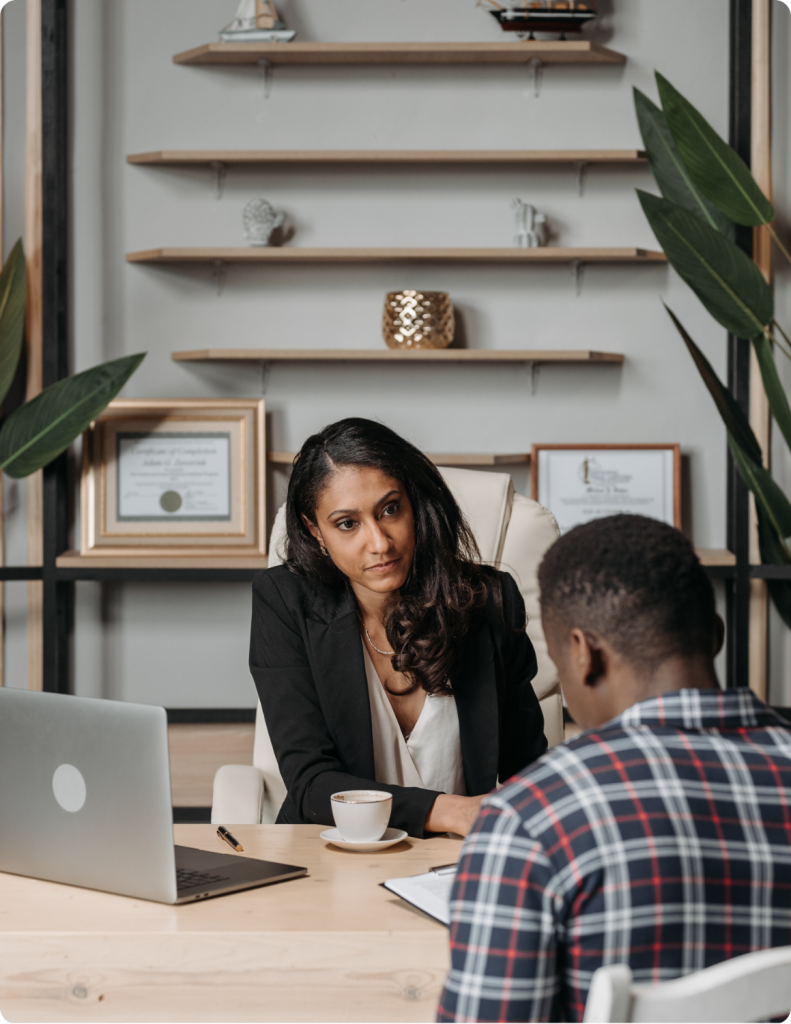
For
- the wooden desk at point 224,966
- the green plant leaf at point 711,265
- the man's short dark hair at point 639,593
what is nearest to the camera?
the man's short dark hair at point 639,593

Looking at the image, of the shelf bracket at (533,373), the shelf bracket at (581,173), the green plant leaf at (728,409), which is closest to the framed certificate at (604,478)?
the shelf bracket at (533,373)

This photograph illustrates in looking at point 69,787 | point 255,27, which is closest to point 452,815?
point 69,787

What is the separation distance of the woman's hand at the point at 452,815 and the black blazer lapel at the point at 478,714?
30cm

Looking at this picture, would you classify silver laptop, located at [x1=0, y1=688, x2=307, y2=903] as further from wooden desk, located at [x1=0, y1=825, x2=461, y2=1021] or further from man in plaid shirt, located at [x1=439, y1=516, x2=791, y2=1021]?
man in plaid shirt, located at [x1=439, y1=516, x2=791, y2=1021]

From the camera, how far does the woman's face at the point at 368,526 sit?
165cm

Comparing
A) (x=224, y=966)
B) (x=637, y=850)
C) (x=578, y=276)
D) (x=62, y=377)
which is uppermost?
(x=578, y=276)

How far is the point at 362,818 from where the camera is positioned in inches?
48.1

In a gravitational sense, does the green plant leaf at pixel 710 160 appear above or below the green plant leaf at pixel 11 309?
above

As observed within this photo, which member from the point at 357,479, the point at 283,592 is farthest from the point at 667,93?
the point at 283,592

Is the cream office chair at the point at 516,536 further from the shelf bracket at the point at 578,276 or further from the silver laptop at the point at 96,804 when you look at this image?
the shelf bracket at the point at 578,276

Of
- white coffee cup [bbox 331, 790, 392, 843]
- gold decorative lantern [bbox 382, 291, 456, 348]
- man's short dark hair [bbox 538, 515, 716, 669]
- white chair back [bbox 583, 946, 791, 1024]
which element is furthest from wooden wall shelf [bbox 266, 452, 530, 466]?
white chair back [bbox 583, 946, 791, 1024]

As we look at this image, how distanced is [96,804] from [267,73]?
2.38m

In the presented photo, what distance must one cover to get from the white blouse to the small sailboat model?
6.18ft

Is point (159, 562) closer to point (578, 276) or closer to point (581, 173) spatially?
point (578, 276)
